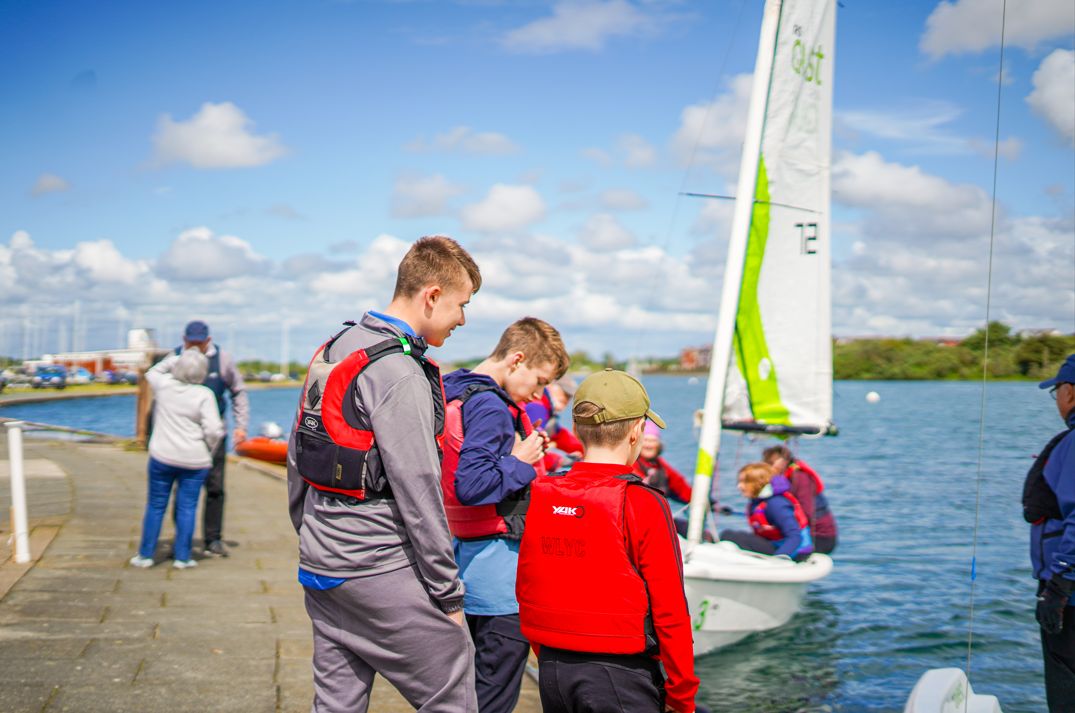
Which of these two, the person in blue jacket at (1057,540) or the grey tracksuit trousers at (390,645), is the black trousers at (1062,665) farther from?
the grey tracksuit trousers at (390,645)

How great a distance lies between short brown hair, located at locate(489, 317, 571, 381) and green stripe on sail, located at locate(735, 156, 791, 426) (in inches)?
169

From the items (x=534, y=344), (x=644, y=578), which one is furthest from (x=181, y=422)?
(x=644, y=578)

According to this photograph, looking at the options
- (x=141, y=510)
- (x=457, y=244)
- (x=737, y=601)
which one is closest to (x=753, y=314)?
(x=737, y=601)

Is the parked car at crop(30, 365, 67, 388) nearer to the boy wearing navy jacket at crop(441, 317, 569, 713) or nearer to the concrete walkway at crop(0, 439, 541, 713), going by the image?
the concrete walkway at crop(0, 439, 541, 713)

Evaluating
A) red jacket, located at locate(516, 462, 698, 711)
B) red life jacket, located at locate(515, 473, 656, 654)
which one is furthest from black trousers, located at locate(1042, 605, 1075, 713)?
red life jacket, located at locate(515, 473, 656, 654)

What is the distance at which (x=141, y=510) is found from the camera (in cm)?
984

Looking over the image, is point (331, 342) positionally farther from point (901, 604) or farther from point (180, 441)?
point (901, 604)

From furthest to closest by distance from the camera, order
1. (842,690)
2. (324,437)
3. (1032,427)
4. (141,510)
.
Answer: (141,510) < (842,690) < (1032,427) < (324,437)

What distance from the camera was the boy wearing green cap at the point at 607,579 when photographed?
273cm

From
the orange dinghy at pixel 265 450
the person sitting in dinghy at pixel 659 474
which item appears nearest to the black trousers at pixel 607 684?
the person sitting in dinghy at pixel 659 474

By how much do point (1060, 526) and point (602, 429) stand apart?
246 centimetres

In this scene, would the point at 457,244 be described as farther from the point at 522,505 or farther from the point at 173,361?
the point at 173,361

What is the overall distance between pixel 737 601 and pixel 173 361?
15.4 ft

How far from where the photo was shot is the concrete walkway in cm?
444
